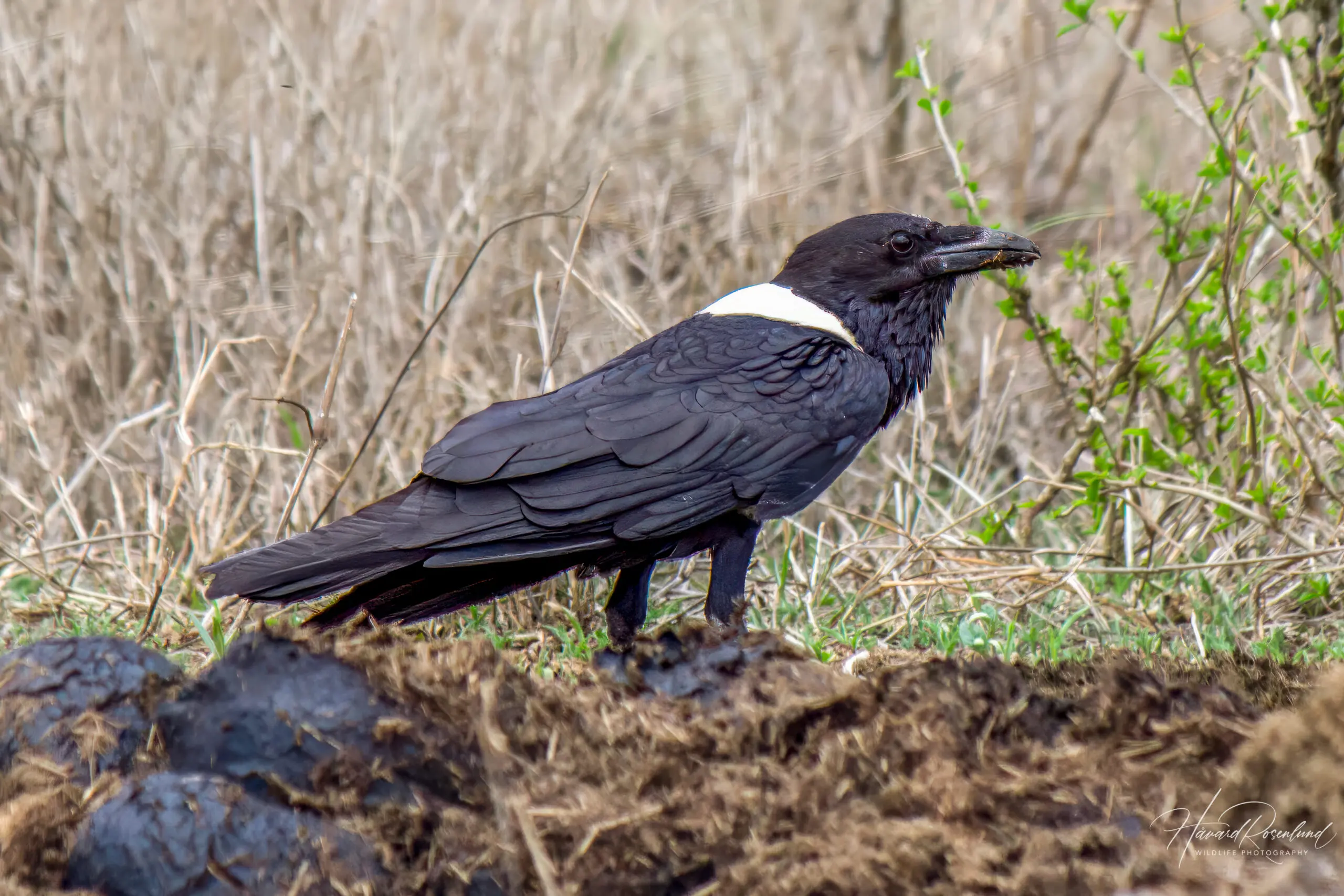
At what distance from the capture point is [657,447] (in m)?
3.54

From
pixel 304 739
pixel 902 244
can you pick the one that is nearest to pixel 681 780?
pixel 304 739

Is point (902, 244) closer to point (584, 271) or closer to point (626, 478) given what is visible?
point (626, 478)

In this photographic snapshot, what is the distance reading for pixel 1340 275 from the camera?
13.3ft

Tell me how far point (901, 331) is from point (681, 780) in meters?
→ 2.12

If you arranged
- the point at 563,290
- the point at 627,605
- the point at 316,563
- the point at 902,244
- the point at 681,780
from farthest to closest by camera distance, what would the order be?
the point at 902,244
the point at 563,290
the point at 627,605
the point at 316,563
the point at 681,780

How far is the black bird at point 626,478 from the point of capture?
334cm

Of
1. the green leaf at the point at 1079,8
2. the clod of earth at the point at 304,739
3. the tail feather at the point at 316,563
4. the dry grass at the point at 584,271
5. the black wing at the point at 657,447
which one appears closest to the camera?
the clod of earth at the point at 304,739

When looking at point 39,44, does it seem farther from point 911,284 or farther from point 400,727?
point 400,727

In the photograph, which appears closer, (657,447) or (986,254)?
(657,447)

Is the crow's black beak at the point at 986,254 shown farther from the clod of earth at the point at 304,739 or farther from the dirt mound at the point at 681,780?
the clod of earth at the point at 304,739

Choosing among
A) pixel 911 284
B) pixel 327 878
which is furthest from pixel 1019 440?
pixel 327 878

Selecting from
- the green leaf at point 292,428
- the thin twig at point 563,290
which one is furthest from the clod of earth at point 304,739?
the green leaf at point 292,428

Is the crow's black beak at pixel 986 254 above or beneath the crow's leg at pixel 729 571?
above

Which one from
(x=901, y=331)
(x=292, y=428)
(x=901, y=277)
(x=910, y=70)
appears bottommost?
(x=292, y=428)
